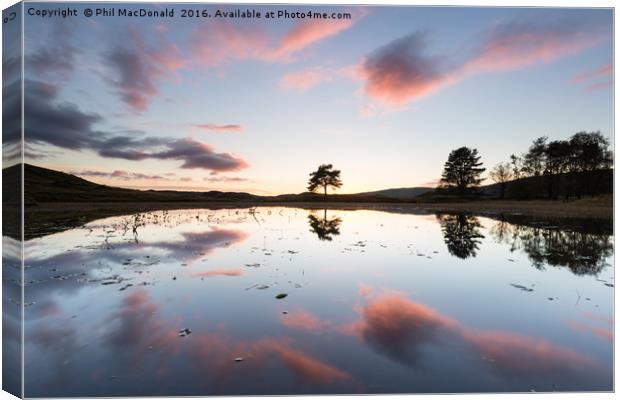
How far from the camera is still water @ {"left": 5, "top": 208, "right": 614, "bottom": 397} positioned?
12.3 feet

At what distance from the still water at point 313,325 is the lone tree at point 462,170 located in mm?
32271

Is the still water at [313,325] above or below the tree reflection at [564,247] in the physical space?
below

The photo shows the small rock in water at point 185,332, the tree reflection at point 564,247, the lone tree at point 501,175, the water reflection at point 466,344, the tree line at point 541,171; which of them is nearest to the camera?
the water reflection at point 466,344

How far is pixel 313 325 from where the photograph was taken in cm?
481

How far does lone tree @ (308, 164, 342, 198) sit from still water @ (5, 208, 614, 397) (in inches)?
2152

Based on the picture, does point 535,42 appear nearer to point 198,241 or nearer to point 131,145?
point 131,145

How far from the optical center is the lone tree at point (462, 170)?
129 feet

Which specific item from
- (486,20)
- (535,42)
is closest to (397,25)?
(486,20)

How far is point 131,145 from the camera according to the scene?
1015 cm

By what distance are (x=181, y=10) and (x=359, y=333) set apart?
5526mm

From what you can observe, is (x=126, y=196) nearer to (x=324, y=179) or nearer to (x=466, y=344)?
(x=324, y=179)

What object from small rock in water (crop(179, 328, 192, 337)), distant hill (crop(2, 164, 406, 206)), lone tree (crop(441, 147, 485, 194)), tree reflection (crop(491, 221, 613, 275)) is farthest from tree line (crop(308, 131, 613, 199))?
small rock in water (crop(179, 328, 192, 337))

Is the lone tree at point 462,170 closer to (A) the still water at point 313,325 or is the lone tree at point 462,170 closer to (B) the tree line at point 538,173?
(B) the tree line at point 538,173

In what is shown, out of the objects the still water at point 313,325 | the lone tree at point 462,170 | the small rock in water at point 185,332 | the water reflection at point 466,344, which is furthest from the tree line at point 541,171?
the small rock in water at point 185,332
